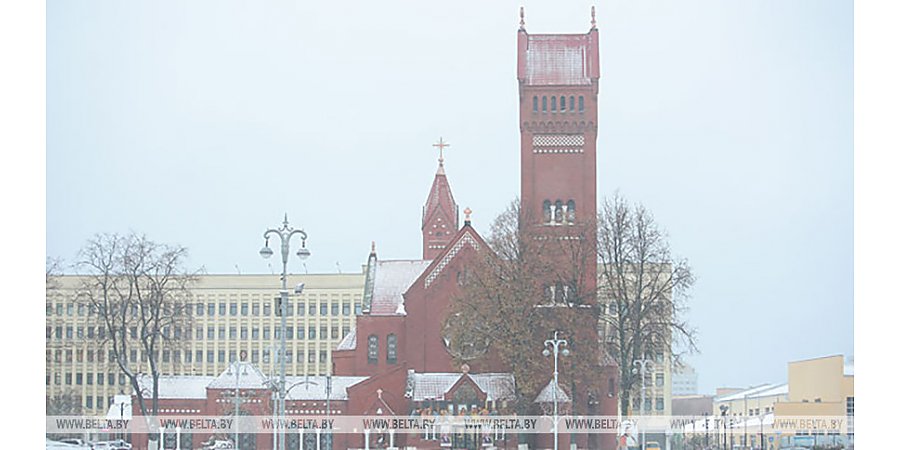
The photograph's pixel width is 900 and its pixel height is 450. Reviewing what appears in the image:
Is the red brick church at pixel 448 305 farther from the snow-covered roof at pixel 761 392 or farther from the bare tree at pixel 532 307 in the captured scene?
the snow-covered roof at pixel 761 392

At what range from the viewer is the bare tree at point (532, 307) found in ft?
141

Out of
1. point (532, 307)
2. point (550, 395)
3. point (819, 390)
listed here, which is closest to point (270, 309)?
point (550, 395)

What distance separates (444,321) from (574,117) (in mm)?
9266

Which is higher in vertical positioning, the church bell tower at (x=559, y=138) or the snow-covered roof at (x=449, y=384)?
the church bell tower at (x=559, y=138)

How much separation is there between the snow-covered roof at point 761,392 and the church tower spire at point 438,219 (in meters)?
15.4

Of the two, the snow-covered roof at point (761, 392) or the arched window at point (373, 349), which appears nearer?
the arched window at point (373, 349)

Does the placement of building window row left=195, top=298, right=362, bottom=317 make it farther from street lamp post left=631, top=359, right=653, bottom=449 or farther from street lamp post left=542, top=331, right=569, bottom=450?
street lamp post left=542, top=331, right=569, bottom=450

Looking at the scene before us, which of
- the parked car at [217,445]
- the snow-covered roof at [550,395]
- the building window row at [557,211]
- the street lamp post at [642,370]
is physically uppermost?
the building window row at [557,211]

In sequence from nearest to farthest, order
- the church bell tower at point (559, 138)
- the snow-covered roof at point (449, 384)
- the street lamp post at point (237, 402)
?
the street lamp post at point (237, 402), the snow-covered roof at point (449, 384), the church bell tower at point (559, 138)

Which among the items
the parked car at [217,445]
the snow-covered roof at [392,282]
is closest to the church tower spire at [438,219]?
the snow-covered roof at [392,282]

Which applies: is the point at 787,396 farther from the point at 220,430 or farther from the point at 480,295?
the point at 220,430

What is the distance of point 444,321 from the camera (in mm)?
48375

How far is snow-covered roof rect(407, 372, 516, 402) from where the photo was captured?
46.1 meters
